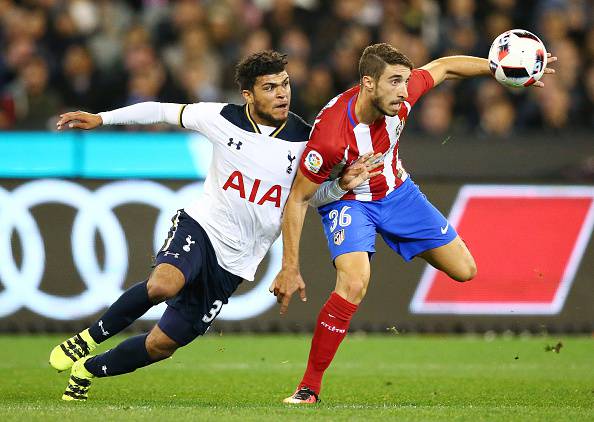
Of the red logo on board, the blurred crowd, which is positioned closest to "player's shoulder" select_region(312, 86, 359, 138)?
the red logo on board

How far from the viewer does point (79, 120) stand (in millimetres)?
7855

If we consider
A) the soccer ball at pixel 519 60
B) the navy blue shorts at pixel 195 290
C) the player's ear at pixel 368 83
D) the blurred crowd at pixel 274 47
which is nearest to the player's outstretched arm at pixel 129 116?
the navy blue shorts at pixel 195 290

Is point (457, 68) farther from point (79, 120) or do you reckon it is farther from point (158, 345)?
point (158, 345)

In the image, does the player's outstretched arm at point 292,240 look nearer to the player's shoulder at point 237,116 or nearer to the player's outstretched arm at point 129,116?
the player's shoulder at point 237,116

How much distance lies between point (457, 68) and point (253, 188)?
6.06ft

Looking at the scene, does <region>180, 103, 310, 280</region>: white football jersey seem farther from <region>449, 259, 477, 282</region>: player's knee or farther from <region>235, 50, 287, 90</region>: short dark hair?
<region>449, 259, 477, 282</region>: player's knee

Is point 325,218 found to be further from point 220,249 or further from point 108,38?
point 108,38

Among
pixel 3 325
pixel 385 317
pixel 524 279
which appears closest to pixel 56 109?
pixel 3 325

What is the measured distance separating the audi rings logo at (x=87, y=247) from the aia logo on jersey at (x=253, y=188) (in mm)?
4241

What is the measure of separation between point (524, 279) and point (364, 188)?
14.5ft

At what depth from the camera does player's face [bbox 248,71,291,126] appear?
7863mm

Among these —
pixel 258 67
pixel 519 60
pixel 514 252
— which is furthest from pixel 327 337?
pixel 514 252

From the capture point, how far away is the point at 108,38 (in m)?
15.4

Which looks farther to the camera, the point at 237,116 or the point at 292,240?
the point at 237,116
